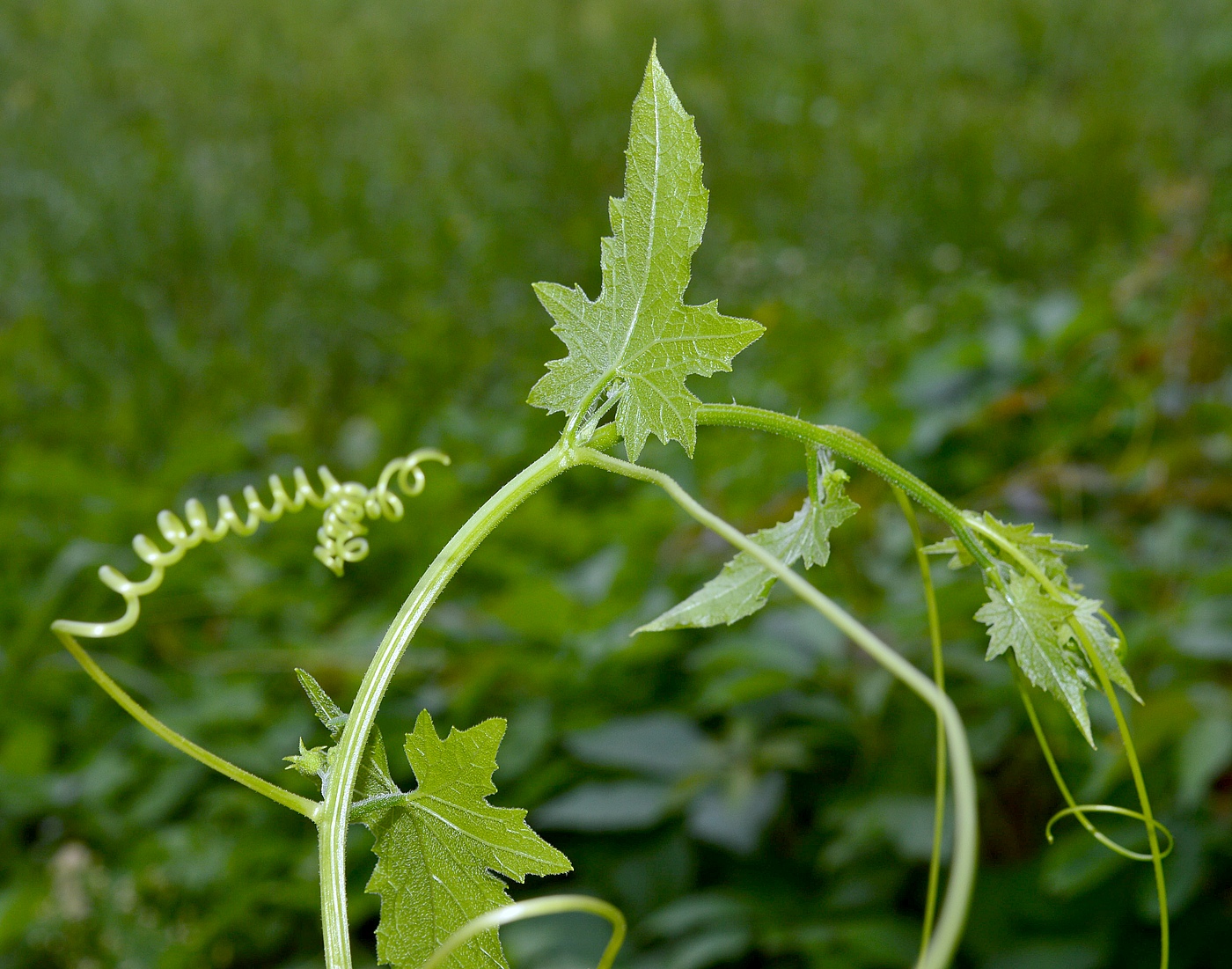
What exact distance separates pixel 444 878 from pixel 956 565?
0.10m

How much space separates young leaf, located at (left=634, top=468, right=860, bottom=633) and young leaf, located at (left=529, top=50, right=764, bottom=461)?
0.10 feet

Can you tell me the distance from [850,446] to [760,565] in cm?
3

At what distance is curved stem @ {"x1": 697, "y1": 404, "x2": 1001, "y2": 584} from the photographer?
15 centimetres

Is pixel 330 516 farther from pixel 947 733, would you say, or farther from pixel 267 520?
pixel 947 733

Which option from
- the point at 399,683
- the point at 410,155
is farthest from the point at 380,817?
the point at 410,155

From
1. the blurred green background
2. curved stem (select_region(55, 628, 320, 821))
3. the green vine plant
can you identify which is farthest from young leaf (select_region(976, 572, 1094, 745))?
the blurred green background

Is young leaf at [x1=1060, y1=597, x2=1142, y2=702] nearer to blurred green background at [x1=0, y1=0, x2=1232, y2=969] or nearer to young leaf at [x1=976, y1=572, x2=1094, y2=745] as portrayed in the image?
young leaf at [x1=976, y1=572, x2=1094, y2=745]

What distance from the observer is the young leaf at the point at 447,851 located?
0.15 metres

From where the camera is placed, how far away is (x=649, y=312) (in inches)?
6.4

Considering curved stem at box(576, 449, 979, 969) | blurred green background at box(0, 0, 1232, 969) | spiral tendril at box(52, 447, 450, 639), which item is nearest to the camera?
curved stem at box(576, 449, 979, 969)

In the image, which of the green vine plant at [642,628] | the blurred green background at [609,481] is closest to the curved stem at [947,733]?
the green vine plant at [642,628]

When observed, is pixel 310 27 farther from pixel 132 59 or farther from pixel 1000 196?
pixel 1000 196

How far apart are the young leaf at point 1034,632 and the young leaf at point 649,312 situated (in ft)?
0.18

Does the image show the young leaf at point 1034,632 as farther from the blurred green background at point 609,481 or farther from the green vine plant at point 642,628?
the blurred green background at point 609,481
